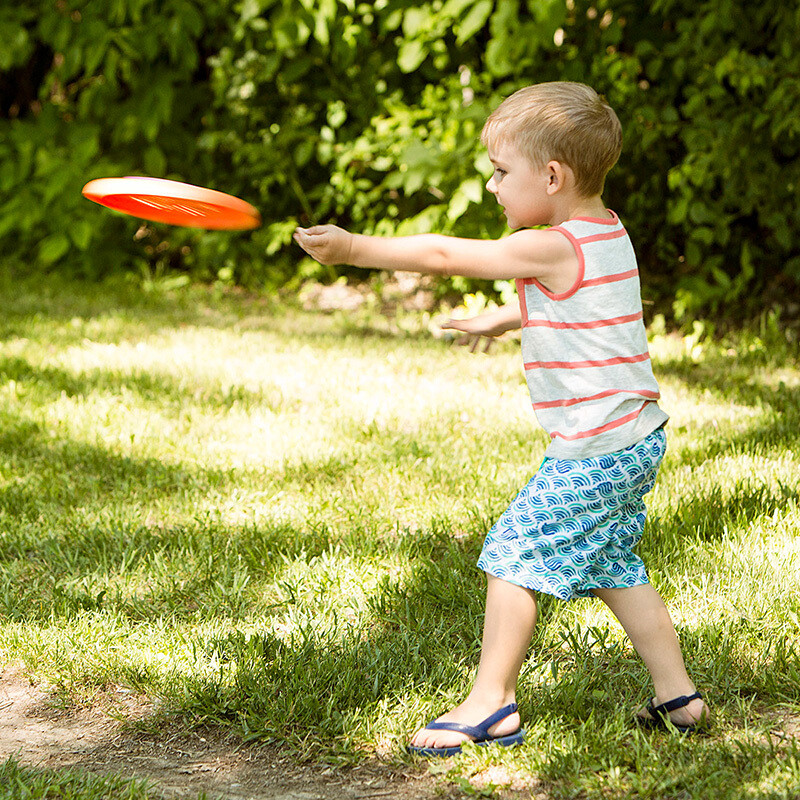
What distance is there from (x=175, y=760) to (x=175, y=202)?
1.16 metres

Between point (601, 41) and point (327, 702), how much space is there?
4507 mm

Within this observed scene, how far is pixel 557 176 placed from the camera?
1926 millimetres

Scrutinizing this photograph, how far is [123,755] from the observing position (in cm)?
200

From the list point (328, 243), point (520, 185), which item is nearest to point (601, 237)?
point (520, 185)

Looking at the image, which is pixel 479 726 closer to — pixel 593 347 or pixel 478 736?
pixel 478 736

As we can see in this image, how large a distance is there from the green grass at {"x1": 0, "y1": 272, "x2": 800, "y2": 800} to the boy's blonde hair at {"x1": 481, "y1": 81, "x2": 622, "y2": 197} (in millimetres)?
1029

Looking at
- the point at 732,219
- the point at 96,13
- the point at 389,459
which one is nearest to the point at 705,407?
the point at 389,459

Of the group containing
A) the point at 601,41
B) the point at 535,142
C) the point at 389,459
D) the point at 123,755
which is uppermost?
the point at 601,41

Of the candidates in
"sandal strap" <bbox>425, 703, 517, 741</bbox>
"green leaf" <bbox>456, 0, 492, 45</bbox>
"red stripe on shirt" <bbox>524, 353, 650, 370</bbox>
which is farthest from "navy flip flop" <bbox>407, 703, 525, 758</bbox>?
"green leaf" <bbox>456, 0, 492, 45</bbox>

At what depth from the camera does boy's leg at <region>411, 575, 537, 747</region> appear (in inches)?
76.4

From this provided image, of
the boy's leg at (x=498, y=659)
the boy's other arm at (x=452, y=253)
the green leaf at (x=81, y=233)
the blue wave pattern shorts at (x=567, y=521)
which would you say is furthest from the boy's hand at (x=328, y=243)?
the green leaf at (x=81, y=233)

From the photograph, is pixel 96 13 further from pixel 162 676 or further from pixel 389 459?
pixel 162 676

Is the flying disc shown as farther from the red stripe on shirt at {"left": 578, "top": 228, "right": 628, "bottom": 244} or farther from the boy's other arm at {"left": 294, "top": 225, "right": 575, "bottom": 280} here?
the red stripe on shirt at {"left": 578, "top": 228, "right": 628, "bottom": 244}

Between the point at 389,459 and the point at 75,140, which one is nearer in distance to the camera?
the point at 389,459
